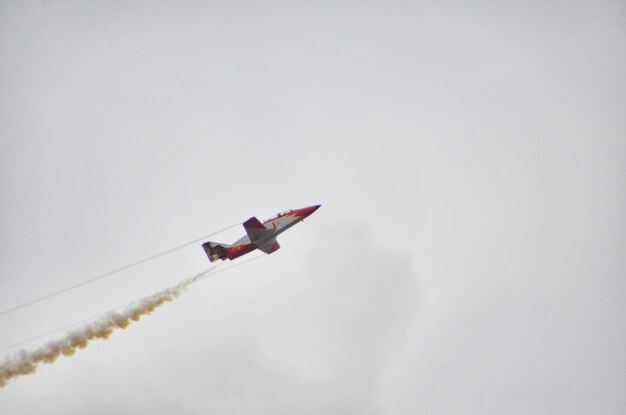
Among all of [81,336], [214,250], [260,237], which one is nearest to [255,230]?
[260,237]

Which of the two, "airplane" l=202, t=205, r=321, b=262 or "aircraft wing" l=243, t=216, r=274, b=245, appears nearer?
"aircraft wing" l=243, t=216, r=274, b=245

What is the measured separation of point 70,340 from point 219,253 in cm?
2263

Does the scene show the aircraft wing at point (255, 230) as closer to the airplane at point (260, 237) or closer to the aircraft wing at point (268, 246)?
the airplane at point (260, 237)

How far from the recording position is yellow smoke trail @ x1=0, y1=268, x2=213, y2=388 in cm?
7625

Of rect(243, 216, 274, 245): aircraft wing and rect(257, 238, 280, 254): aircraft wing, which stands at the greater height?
rect(243, 216, 274, 245): aircraft wing

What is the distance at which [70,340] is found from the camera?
78.6m

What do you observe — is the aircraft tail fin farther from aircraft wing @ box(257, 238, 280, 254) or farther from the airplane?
aircraft wing @ box(257, 238, 280, 254)

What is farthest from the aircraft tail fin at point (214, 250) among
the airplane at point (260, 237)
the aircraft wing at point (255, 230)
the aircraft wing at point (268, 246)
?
the aircraft wing at point (255, 230)

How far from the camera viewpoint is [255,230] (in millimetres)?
81500

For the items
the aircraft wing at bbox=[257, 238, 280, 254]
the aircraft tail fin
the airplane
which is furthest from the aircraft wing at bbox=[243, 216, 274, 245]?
the aircraft tail fin

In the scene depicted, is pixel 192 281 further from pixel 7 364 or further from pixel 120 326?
pixel 7 364

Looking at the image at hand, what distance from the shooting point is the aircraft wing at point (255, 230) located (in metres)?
80.4

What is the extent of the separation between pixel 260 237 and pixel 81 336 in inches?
1066

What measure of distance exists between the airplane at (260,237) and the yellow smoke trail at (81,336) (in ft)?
15.3
